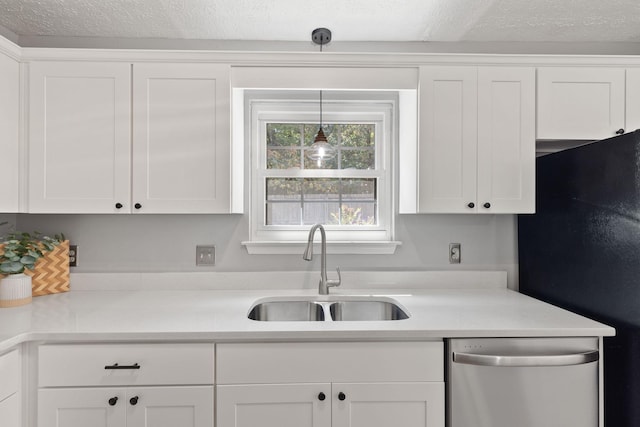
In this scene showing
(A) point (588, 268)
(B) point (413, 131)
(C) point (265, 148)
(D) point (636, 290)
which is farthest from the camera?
(C) point (265, 148)

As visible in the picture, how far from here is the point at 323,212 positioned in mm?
2316

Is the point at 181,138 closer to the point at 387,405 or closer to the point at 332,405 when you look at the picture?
the point at 332,405

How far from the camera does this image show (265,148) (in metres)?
2.28

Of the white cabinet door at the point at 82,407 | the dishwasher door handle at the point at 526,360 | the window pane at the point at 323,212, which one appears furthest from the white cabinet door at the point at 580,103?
the white cabinet door at the point at 82,407

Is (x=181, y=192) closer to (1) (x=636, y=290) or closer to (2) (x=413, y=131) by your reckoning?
(2) (x=413, y=131)

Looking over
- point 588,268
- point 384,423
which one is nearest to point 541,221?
point 588,268

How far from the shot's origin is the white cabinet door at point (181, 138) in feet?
5.97

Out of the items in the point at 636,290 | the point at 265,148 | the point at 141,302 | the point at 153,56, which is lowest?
the point at 141,302

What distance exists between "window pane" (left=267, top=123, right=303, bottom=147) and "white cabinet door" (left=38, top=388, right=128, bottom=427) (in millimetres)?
1485

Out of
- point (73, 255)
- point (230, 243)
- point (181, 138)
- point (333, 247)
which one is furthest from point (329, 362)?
point (73, 255)

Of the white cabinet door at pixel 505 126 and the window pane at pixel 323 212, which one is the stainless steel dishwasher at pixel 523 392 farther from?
the window pane at pixel 323 212

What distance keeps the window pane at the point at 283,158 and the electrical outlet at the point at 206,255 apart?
1.94 ft

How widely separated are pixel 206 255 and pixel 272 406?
3.26 feet

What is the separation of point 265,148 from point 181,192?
63 centimetres
